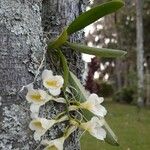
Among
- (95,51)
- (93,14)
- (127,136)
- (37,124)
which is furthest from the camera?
(127,136)

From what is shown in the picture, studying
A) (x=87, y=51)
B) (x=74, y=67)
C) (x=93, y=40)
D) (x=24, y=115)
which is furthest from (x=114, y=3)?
(x=93, y=40)

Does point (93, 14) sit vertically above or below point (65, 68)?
above

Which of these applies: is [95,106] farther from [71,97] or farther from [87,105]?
[71,97]

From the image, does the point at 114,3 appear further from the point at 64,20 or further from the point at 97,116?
the point at 97,116

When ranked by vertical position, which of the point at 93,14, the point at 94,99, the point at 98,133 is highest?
the point at 93,14

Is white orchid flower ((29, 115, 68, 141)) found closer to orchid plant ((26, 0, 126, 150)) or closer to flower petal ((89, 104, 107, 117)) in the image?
orchid plant ((26, 0, 126, 150))

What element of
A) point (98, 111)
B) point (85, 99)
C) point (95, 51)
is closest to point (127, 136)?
point (95, 51)
